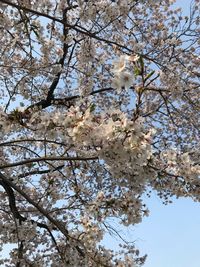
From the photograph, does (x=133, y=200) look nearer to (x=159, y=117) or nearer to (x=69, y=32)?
(x=69, y=32)

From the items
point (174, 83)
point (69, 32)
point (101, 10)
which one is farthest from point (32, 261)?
point (69, 32)

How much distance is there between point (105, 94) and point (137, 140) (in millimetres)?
7227

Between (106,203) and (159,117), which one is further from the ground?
(159,117)

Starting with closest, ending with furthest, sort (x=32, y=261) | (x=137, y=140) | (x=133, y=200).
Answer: (x=137, y=140) < (x=133, y=200) < (x=32, y=261)

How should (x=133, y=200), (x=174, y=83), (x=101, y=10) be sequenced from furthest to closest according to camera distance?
(x=101, y=10) → (x=174, y=83) → (x=133, y=200)

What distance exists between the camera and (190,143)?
10.4 m

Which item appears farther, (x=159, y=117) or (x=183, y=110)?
(x=159, y=117)

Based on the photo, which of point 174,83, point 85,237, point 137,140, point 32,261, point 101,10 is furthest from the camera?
point 101,10

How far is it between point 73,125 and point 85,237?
74.2 inches

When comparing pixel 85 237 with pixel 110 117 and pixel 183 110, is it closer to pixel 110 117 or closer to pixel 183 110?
pixel 110 117

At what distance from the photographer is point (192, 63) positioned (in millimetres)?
10305

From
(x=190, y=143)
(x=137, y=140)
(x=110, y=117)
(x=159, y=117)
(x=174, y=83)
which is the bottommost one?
(x=137, y=140)

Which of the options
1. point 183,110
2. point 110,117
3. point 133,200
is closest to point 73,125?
point 110,117

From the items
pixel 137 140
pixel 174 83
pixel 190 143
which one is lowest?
pixel 137 140
